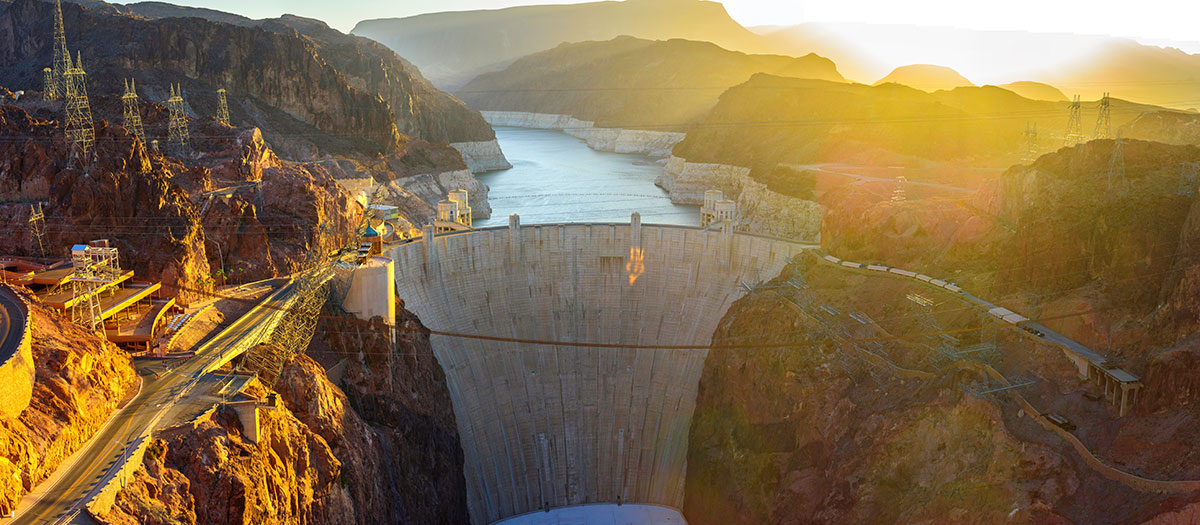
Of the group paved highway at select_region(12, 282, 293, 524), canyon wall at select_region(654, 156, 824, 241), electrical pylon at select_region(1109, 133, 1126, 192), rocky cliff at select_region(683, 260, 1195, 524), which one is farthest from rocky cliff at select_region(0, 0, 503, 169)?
electrical pylon at select_region(1109, 133, 1126, 192)

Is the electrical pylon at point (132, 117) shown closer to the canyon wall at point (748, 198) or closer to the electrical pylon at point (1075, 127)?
the canyon wall at point (748, 198)

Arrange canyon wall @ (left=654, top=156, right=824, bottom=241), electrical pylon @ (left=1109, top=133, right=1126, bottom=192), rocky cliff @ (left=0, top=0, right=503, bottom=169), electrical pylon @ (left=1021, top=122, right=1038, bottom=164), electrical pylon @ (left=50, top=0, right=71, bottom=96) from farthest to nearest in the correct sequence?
rocky cliff @ (left=0, top=0, right=503, bottom=169), canyon wall @ (left=654, top=156, right=824, bottom=241), electrical pylon @ (left=1021, top=122, right=1038, bottom=164), electrical pylon @ (left=50, top=0, right=71, bottom=96), electrical pylon @ (left=1109, top=133, right=1126, bottom=192)

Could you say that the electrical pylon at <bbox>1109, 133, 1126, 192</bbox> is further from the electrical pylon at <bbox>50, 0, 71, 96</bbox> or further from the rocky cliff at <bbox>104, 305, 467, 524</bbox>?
the electrical pylon at <bbox>50, 0, 71, 96</bbox>

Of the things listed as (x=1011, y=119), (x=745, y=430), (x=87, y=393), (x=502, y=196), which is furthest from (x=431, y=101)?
(x=87, y=393)

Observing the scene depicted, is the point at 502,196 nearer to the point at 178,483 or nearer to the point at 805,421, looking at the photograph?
the point at 805,421

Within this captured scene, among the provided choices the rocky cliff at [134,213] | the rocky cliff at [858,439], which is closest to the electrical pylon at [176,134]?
the rocky cliff at [134,213]

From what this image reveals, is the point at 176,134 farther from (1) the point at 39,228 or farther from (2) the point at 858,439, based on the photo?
(2) the point at 858,439
